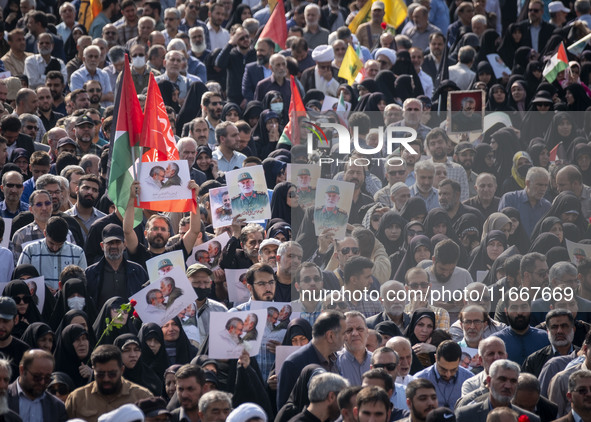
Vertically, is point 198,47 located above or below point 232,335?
above

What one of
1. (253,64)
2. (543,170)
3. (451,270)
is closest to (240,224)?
(451,270)

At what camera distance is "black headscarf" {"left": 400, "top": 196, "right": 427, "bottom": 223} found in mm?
13820

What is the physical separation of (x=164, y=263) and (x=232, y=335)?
5.74 ft

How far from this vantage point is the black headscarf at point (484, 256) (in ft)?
42.9

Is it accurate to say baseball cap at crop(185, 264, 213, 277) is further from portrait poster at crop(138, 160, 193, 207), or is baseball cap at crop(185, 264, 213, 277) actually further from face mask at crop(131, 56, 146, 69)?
face mask at crop(131, 56, 146, 69)

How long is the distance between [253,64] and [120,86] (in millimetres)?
5062

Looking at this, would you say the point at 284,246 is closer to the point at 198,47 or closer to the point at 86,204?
the point at 86,204

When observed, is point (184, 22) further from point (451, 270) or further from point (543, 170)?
point (451, 270)

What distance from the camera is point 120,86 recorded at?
1396cm

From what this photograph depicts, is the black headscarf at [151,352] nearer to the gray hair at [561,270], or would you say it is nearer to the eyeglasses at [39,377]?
the eyeglasses at [39,377]

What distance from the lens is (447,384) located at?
402 inches

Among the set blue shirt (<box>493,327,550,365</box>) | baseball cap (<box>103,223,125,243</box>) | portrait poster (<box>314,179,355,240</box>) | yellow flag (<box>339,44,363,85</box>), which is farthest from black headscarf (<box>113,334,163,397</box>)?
yellow flag (<box>339,44,363,85</box>)

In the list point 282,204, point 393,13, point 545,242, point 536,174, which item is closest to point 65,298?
point 282,204

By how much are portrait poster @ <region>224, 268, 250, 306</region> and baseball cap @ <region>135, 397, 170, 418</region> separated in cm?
290
